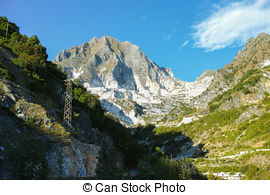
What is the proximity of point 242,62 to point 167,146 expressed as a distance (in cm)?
8528

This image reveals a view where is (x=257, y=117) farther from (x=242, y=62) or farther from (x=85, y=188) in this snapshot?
(x=242, y=62)

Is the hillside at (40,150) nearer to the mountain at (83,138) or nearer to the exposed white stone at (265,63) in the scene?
the mountain at (83,138)

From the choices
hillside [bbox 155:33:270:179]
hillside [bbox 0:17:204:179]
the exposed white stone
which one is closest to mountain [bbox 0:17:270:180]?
hillside [bbox 0:17:204:179]

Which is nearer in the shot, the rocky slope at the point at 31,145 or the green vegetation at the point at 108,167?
the rocky slope at the point at 31,145

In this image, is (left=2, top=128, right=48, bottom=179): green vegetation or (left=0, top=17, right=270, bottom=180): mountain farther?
(left=0, top=17, right=270, bottom=180): mountain

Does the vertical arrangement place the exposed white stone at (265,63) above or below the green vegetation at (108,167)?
above

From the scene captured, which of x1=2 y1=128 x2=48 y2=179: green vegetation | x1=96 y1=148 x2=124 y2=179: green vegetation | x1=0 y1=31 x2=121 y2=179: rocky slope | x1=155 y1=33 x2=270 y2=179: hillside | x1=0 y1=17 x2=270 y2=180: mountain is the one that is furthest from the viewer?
x1=155 y1=33 x2=270 y2=179: hillside

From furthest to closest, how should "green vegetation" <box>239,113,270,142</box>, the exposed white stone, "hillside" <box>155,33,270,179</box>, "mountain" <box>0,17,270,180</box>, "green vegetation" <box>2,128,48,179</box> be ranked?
the exposed white stone < "green vegetation" <box>239,113,270,142</box> < "hillside" <box>155,33,270,179</box> < "mountain" <box>0,17,270,180</box> < "green vegetation" <box>2,128,48,179</box>

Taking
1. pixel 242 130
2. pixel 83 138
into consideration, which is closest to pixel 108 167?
pixel 83 138

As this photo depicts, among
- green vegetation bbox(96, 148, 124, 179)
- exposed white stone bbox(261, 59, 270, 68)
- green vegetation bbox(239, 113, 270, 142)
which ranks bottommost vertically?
green vegetation bbox(96, 148, 124, 179)

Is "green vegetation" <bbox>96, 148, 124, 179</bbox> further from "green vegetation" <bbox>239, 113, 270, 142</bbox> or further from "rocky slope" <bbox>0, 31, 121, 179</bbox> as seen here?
"green vegetation" <bbox>239, 113, 270, 142</bbox>

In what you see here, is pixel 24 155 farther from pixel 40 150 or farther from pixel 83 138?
pixel 83 138

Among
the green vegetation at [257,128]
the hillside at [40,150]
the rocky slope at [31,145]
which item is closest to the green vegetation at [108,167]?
the hillside at [40,150]

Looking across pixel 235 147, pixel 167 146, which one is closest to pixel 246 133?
pixel 235 147
